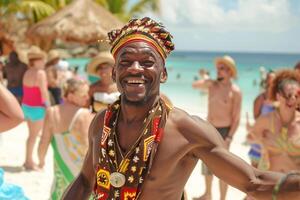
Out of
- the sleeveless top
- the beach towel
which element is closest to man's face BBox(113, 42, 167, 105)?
the beach towel

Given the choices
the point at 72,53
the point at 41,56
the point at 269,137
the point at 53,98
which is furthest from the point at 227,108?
the point at 72,53

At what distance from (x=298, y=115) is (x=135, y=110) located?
251cm

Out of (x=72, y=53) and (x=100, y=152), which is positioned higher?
(x=72, y=53)

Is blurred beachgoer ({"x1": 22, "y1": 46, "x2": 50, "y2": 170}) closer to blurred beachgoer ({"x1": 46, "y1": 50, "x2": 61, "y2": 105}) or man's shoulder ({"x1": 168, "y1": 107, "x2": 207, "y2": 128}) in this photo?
blurred beachgoer ({"x1": 46, "y1": 50, "x2": 61, "y2": 105})

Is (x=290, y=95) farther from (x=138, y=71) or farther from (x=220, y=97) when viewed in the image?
(x=138, y=71)

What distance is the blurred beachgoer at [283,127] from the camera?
4.17 meters

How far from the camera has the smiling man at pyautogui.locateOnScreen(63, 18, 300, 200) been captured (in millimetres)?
2086

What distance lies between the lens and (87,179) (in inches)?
95.3

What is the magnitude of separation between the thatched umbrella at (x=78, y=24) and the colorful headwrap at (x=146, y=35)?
10.6m

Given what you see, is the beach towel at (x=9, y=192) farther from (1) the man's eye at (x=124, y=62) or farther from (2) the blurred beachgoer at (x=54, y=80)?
(2) the blurred beachgoer at (x=54, y=80)

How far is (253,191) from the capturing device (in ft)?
6.69

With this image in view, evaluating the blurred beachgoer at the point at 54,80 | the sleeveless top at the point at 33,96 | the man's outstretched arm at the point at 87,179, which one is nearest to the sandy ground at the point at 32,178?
the sleeveless top at the point at 33,96

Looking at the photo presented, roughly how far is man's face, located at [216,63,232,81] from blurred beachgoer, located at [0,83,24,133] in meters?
3.58

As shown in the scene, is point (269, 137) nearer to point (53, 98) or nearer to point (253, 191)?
point (253, 191)
